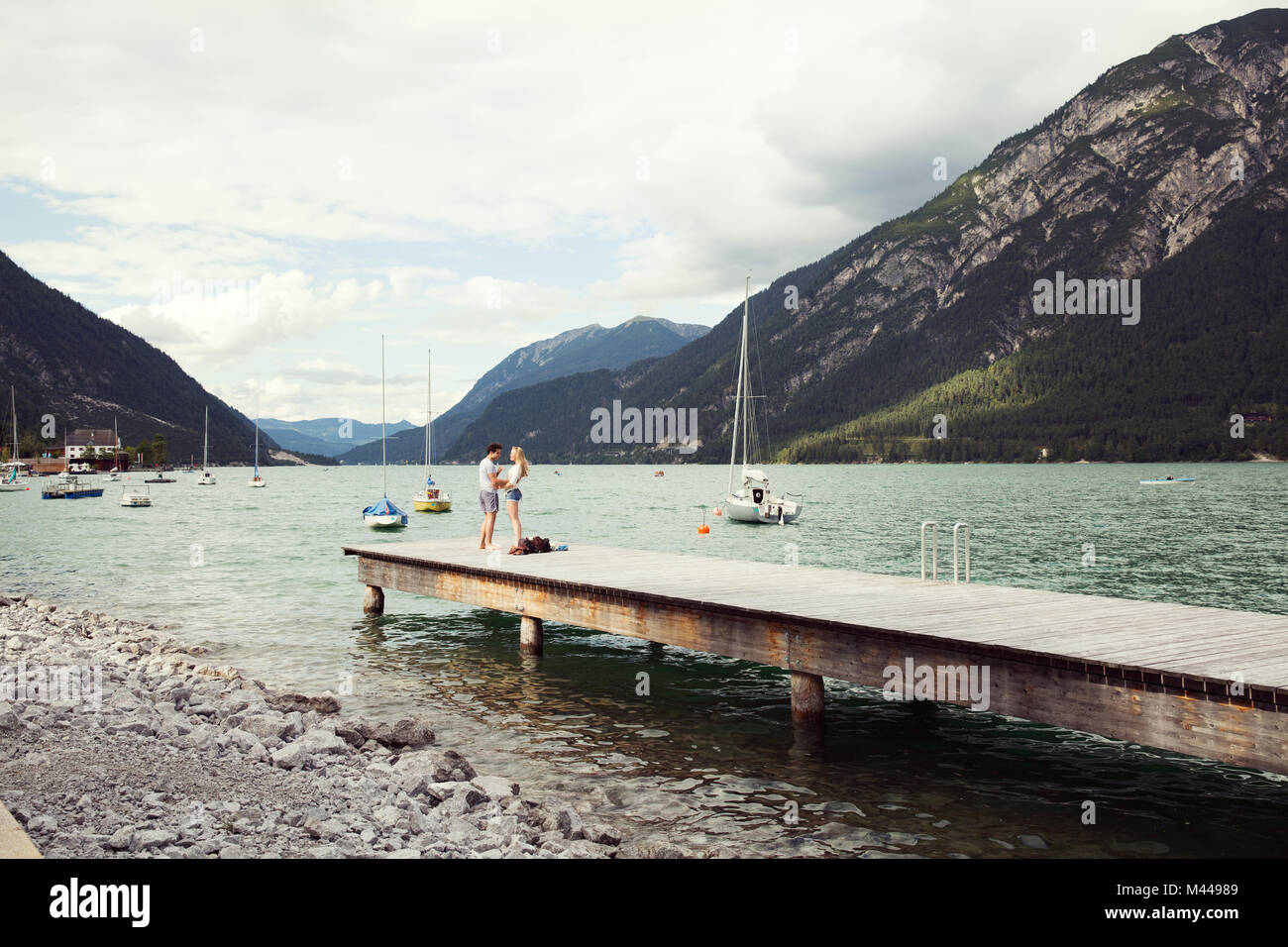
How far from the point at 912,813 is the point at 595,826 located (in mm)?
3504

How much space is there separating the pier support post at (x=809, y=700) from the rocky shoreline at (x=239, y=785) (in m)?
3.83

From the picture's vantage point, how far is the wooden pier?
8.04m

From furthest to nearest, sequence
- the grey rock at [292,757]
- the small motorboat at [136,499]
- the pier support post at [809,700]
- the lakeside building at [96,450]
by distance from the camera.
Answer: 1. the lakeside building at [96,450]
2. the small motorboat at [136,499]
3. the pier support post at [809,700]
4. the grey rock at [292,757]

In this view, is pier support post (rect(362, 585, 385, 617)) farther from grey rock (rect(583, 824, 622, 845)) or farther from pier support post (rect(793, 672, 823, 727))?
grey rock (rect(583, 824, 622, 845))

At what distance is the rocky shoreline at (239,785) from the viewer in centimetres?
666

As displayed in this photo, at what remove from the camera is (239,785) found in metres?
8.00

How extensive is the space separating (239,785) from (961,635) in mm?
7848

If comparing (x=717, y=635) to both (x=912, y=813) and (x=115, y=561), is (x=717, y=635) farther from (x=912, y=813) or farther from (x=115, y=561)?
(x=115, y=561)

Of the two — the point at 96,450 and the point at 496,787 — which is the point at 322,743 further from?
the point at 96,450

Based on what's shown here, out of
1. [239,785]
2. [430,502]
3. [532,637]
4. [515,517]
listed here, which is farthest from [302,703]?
[430,502]

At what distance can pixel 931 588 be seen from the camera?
46.1ft

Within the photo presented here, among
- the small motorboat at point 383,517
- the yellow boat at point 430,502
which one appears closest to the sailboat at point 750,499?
the small motorboat at point 383,517

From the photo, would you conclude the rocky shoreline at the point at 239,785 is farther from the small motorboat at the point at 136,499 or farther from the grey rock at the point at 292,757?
the small motorboat at the point at 136,499
